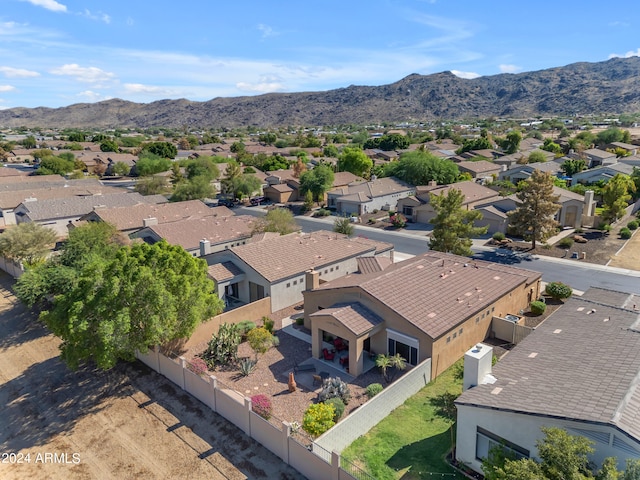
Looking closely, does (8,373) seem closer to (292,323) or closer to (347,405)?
(292,323)

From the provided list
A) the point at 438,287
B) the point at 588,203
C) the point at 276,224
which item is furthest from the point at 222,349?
the point at 588,203

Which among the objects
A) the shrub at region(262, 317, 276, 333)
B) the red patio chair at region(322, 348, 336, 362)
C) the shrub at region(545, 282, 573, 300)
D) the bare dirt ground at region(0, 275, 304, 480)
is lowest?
the bare dirt ground at region(0, 275, 304, 480)

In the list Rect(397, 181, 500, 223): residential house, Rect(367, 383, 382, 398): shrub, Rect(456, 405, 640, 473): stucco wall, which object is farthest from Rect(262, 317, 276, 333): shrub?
Rect(397, 181, 500, 223): residential house

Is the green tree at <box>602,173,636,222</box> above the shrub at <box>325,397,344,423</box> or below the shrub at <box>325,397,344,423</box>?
above

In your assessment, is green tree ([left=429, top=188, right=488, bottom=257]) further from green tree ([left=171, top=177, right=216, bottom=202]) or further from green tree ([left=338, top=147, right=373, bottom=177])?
green tree ([left=338, top=147, right=373, bottom=177])

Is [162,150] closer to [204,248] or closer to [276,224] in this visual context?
[276,224]

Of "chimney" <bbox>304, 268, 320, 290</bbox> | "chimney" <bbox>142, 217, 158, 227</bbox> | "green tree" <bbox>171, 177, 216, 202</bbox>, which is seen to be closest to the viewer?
"chimney" <bbox>304, 268, 320, 290</bbox>
